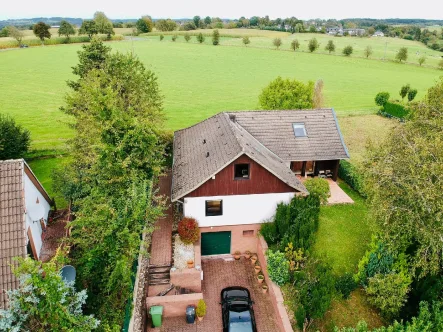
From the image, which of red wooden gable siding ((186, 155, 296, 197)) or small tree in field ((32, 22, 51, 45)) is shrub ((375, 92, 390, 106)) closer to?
red wooden gable siding ((186, 155, 296, 197))

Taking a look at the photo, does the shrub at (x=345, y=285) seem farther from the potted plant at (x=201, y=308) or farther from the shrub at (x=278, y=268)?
the potted plant at (x=201, y=308)

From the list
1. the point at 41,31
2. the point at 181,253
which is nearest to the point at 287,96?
the point at 181,253

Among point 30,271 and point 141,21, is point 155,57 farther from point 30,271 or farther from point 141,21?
point 30,271

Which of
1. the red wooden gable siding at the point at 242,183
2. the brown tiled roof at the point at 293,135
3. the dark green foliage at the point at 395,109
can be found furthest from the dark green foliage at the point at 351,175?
the dark green foliage at the point at 395,109

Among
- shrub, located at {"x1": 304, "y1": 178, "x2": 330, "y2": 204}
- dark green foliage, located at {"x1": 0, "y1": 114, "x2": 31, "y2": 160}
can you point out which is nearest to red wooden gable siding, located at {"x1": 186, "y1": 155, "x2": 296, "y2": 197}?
shrub, located at {"x1": 304, "y1": 178, "x2": 330, "y2": 204}

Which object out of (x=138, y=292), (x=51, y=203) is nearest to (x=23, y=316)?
(x=138, y=292)
